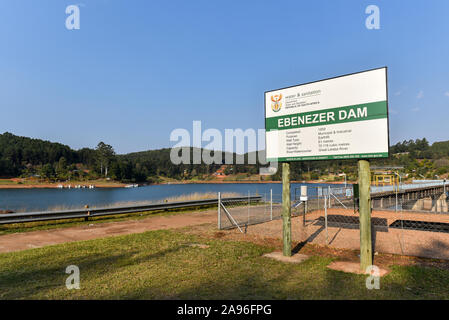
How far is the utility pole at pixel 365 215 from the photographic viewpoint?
22.9 feet

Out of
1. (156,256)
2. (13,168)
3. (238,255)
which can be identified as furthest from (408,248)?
(13,168)

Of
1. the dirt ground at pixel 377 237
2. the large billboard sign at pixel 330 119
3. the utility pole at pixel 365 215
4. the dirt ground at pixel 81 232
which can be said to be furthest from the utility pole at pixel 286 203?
the dirt ground at pixel 81 232

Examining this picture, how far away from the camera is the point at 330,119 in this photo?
788 centimetres

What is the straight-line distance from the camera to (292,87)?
28.8 ft

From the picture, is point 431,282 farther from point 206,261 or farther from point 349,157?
point 206,261

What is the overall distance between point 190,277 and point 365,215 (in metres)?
4.52

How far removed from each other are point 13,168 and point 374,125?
154541 mm

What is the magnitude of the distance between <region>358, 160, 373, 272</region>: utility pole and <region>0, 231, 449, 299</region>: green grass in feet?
2.15

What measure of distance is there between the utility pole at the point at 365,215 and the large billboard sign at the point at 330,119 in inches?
15.7
